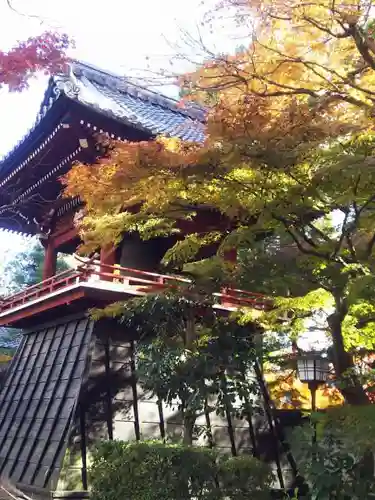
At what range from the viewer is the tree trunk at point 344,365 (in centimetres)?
589

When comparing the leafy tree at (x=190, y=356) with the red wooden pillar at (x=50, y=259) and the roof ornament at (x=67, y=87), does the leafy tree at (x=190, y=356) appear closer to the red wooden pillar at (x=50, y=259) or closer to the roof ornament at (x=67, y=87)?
the roof ornament at (x=67, y=87)

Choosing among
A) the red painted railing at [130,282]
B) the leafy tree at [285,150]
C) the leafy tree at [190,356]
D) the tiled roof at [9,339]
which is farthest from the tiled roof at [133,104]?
the tiled roof at [9,339]

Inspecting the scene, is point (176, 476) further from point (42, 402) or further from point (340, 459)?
point (42, 402)

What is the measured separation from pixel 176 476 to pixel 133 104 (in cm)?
895

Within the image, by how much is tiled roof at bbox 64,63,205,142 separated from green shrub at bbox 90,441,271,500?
558 cm

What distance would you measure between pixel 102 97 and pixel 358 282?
24.9 ft

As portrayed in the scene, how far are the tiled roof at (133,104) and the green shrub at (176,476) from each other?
5.58m

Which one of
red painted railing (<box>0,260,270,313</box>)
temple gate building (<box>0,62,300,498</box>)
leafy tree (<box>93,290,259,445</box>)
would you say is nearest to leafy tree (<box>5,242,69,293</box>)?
temple gate building (<box>0,62,300,498</box>)

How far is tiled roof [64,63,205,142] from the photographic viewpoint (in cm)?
977

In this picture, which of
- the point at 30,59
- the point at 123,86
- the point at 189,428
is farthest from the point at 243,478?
the point at 123,86

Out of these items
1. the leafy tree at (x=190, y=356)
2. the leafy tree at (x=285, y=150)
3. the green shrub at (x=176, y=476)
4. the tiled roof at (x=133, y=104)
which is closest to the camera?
the leafy tree at (x=285, y=150)

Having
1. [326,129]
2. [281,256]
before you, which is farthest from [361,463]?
[326,129]

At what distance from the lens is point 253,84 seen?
5254 mm

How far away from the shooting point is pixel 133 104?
12508mm
